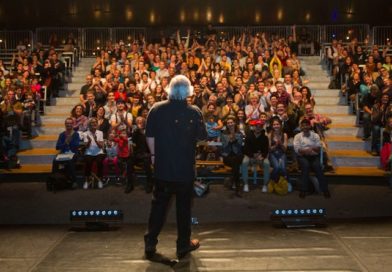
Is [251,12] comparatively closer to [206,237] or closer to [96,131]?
[96,131]

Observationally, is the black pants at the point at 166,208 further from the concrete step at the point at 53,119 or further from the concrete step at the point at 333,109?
the concrete step at the point at 333,109

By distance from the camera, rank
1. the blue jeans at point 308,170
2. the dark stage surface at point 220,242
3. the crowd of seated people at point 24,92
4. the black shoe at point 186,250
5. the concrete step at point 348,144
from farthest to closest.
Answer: the concrete step at point 348,144
the crowd of seated people at point 24,92
the blue jeans at point 308,170
the black shoe at point 186,250
the dark stage surface at point 220,242

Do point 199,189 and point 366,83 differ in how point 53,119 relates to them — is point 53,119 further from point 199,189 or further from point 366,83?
point 366,83

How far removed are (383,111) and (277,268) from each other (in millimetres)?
6842

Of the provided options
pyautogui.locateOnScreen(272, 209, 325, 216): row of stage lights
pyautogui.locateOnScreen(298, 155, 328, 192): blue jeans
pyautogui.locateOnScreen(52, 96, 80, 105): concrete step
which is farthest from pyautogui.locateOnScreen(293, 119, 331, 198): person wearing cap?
pyautogui.locateOnScreen(52, 96, 80, 105): concrete step

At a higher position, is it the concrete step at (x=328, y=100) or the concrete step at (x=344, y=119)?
the concrete step at (x=328, y=100)

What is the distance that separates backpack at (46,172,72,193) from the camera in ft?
31.7

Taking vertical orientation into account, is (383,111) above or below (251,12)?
below

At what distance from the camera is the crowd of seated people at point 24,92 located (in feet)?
36.9

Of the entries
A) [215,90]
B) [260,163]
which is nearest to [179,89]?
[260,163]

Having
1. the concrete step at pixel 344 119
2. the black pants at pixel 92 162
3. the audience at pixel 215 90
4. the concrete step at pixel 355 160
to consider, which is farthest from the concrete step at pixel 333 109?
the black pants at pixel 92 162

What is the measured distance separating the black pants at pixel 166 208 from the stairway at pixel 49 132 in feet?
19.0

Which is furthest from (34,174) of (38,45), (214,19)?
(214,19)

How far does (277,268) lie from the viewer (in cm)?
496
